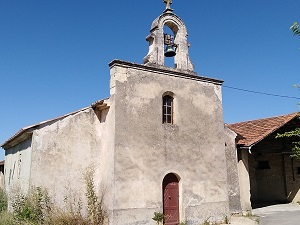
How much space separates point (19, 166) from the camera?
1259 centimetres

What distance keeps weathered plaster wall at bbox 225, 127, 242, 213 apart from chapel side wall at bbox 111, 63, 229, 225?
67 cm

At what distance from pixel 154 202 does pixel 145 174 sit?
3.50 feet

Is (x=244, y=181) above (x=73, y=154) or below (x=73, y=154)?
below

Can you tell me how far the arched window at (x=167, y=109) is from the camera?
1205cm

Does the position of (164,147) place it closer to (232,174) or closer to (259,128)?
(232,174)

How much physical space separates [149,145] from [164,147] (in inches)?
25.9

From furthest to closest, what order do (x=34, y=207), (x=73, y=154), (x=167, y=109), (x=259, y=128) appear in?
(x=259, y=128) < (x=167, y=109) < (x=73, y=154) < (x=34, y=207)

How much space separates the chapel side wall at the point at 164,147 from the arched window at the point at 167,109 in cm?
21

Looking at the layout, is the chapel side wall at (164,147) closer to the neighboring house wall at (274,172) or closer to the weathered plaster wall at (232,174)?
the weathered plaster wall at (232,174)

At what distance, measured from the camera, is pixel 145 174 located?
1091cm

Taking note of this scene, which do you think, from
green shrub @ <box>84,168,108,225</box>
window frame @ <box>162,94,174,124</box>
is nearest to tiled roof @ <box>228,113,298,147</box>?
window frame @ <box>162,94,174,124</box>

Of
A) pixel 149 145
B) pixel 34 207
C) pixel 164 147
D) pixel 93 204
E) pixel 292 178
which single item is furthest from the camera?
pixel 292 178

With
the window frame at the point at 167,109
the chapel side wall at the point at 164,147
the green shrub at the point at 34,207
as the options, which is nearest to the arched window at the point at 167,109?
the window frame at the point at 167,109

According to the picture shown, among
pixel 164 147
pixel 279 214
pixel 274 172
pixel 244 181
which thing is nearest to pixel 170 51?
pixel 164 147
